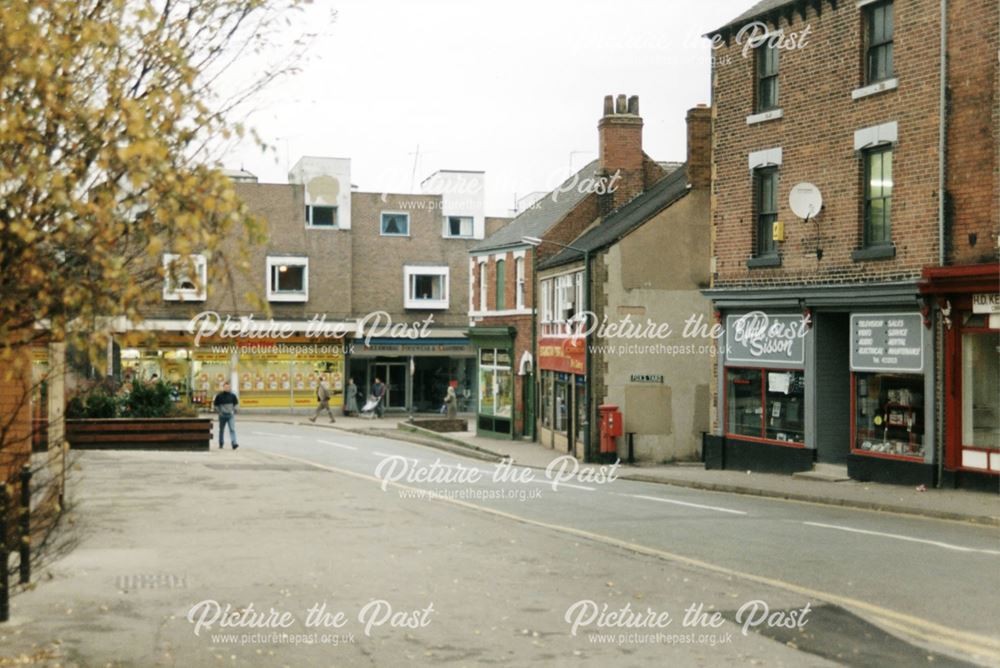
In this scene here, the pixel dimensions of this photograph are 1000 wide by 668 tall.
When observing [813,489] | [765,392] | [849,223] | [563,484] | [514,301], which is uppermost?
[849,223]

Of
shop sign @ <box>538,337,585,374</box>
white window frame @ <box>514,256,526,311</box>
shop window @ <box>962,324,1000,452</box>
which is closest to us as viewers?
shop window @ <box>962,324,1000,452</box>

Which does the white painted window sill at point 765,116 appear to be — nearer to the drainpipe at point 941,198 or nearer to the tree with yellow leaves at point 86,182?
the drainpipe at point 941,198

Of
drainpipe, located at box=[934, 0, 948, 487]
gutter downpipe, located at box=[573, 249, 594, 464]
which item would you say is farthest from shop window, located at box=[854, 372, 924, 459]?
gutter downpipe, located at box=[573, 249, 594, 464]

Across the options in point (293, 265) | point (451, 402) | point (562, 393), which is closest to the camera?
point (562, 393)

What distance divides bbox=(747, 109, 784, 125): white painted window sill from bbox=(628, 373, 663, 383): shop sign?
8.50m

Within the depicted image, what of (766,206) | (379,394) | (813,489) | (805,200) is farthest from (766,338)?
(379,394)

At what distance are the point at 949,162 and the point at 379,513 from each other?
39.0ft

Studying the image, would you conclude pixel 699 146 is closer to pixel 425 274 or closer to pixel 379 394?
pixel 379 394

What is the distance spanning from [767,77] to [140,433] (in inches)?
646

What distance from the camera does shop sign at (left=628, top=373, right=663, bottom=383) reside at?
3133 cm

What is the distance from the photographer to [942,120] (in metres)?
20.0

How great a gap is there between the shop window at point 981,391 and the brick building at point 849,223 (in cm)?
5

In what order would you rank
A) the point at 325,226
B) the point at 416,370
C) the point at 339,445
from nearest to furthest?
the point at 339,445 → the point at 325,226 → the point at 416,370

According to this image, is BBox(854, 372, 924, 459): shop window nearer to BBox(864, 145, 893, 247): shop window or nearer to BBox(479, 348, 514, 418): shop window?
BBox(864, 145, 893, 247): shop window
